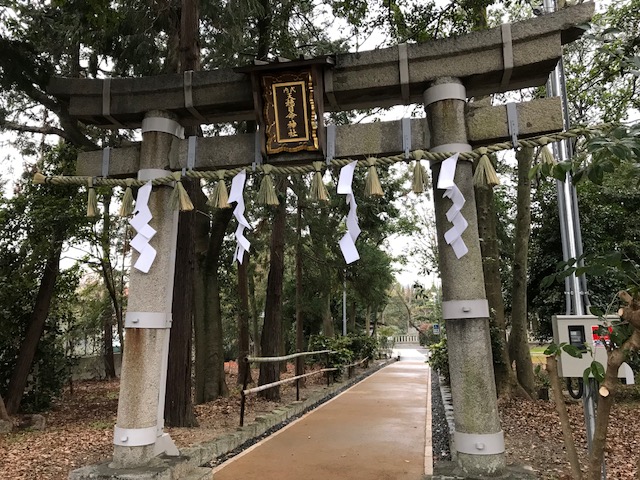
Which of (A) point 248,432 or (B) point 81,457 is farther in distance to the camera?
(A) point 248,432

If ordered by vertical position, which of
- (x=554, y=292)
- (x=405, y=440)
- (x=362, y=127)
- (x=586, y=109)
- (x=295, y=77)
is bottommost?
(x=405, y=440)

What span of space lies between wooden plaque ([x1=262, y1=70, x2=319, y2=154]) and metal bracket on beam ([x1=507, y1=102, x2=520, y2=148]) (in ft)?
5.17

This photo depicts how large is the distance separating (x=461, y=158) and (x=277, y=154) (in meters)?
1.56

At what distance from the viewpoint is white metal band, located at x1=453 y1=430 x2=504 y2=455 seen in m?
3.54

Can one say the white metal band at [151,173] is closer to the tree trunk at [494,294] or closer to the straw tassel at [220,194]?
the straw tassel at [220,194]

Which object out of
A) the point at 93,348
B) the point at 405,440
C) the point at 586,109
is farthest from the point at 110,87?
the point at 93,348

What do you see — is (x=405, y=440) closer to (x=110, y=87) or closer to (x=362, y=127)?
(x=362, y=127)

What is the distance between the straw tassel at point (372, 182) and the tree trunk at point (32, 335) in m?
6.66

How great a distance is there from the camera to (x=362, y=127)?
409cm

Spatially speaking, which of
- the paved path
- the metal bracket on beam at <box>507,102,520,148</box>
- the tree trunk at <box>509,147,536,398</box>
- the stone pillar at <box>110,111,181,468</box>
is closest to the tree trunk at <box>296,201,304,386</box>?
the paved path

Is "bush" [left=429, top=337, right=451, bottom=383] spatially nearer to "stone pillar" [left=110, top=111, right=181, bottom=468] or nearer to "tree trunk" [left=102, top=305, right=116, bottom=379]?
"stone pillar" [left=110, top=111, right=181, bottom=468]

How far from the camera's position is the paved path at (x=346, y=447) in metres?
4.55

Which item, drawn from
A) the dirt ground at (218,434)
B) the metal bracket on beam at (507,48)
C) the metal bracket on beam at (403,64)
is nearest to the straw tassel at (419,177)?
the metal bracket on beam at (403,64)

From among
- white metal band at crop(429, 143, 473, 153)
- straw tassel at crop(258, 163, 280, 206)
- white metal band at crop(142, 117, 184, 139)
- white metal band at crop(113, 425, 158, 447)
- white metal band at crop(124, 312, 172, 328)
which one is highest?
white metal band at crop(142, 117, 184, 139)
